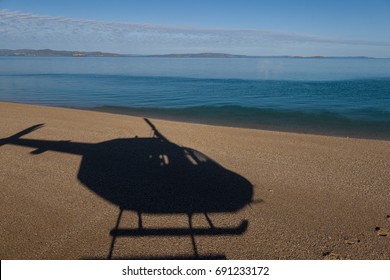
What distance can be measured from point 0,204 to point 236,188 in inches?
207

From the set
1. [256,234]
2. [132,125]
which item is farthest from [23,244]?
[132,125]

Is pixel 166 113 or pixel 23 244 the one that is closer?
pixel 23 244

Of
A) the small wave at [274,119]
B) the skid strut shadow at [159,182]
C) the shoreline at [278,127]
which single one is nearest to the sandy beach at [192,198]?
the skid strut shadow at [159,182]

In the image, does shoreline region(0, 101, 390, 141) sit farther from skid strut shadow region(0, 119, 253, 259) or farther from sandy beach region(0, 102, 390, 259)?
skid strut shadow region(0, 119, 253, 259)

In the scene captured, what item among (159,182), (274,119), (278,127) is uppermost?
(159,182)

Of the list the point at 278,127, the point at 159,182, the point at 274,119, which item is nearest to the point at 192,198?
the point at 159,182

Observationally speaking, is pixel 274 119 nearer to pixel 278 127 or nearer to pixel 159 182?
pixel 278 127

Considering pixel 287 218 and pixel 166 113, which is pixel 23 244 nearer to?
pixel 287 218

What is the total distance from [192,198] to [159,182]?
1.22 m

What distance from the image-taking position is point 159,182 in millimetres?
8156

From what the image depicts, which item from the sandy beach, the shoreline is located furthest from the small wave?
the sandy beach

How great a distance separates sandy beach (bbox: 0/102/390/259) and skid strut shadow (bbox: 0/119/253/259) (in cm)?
3

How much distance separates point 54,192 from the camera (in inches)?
300

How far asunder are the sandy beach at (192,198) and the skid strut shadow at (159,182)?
28mm
